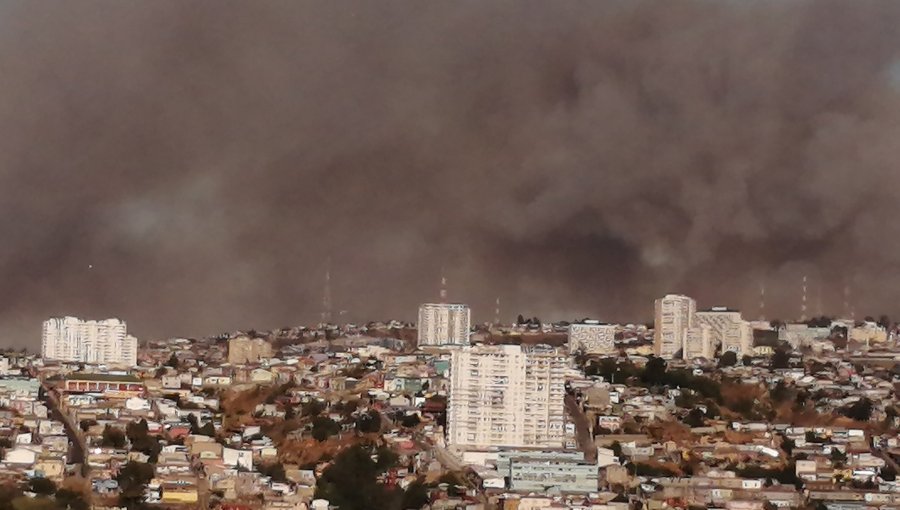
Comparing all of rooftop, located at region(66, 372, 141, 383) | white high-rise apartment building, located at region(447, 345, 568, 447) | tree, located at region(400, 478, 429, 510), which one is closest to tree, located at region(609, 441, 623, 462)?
white high-rise apartment building, located at region(447, 345, 568, 447)

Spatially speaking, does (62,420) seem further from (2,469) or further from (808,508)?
(808,508)

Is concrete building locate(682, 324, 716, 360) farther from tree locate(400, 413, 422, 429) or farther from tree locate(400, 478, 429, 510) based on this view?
tree locate(400, 478, 429, 510)

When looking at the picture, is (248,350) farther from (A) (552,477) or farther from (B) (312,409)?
(A) (552,477)

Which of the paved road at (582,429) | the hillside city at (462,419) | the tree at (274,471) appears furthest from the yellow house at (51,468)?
the paved road at (582,429)

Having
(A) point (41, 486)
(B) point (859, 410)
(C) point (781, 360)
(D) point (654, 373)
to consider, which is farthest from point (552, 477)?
(C) point (781, 360)

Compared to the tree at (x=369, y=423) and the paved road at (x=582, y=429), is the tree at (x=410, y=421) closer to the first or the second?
the tree at (x=369, y=423)

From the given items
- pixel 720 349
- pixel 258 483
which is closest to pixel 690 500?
pixel 258 483
